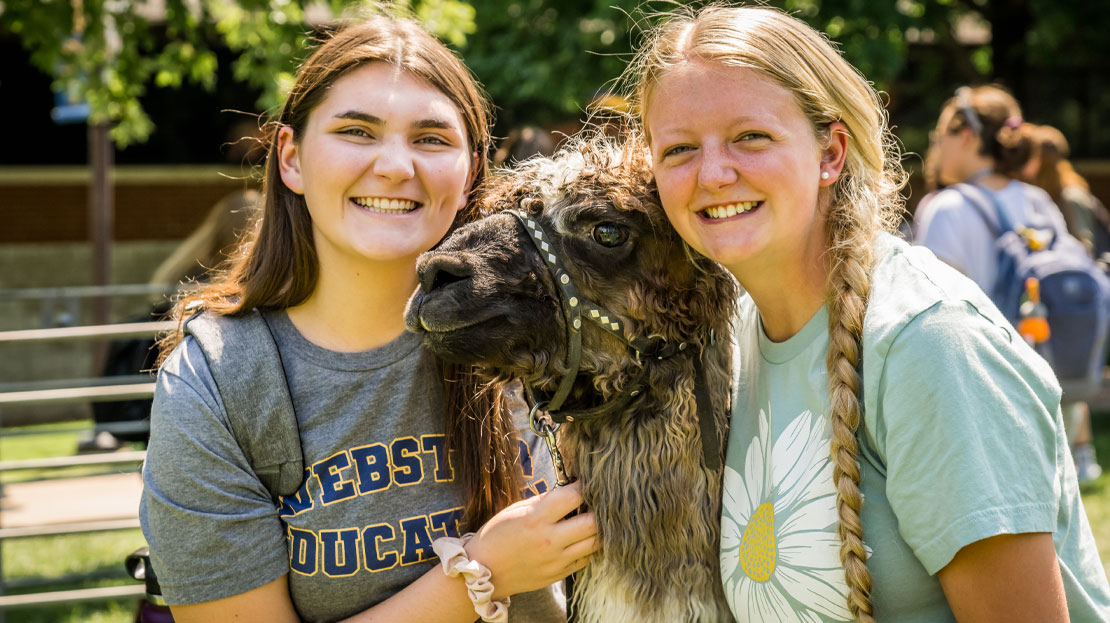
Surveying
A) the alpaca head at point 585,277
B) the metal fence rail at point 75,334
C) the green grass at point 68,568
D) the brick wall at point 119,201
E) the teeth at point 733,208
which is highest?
the brick wall at point 119,201

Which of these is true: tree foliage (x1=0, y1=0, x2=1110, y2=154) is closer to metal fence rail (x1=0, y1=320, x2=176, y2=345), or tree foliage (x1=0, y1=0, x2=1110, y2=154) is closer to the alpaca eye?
the alpaca eye

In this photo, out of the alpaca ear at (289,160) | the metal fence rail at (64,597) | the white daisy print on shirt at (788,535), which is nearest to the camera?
the white daisy print on shirt at (788,535)

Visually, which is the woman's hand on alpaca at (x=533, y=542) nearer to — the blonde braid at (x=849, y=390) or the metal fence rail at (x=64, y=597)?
the blonde braid at (x=849, y=390)

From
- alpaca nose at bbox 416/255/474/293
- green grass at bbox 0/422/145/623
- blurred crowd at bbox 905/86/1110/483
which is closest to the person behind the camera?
alpaca nose at bbox 416/255/474/293

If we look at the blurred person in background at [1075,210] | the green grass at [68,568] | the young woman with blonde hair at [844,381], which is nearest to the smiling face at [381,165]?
the young woman with blonde hair at [844,381]

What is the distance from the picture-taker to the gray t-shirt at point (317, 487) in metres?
2.05

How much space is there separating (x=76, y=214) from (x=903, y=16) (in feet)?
34.3

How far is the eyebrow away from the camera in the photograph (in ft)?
7.31

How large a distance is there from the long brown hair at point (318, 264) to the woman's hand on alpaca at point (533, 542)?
0.48 feet

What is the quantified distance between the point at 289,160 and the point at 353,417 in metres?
0.67

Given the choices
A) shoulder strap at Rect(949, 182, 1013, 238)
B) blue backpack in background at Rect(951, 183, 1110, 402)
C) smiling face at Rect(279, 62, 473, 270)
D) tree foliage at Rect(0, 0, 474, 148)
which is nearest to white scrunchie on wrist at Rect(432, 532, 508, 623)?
smiling face at Rect(279, 62, 473, 270)

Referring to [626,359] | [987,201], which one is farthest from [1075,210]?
[626,359]

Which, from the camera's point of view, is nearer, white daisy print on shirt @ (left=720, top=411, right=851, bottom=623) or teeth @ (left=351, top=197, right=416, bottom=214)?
white daisy print on shirt @ (left=720, top=411, right=851, bottom=623)

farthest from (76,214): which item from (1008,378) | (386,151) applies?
(1008,378)
